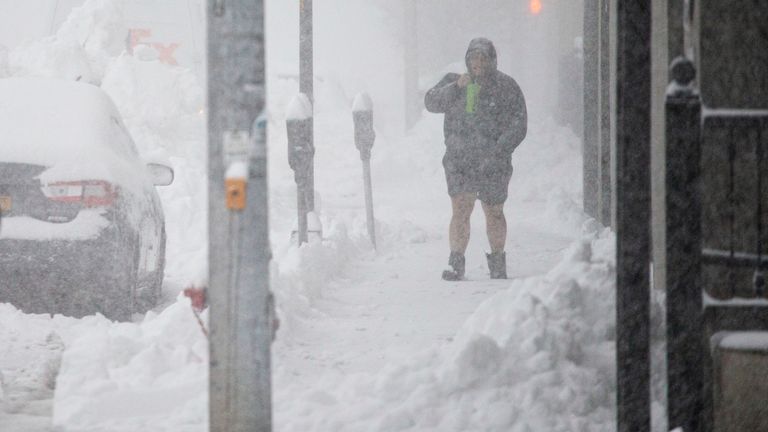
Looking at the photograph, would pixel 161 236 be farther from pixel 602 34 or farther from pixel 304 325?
pixel 602 34

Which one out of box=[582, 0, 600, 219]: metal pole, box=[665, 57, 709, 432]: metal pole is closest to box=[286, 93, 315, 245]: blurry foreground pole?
box=[582, 0, 600, 219]: metal pole

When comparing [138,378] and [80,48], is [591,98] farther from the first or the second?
[80,48]

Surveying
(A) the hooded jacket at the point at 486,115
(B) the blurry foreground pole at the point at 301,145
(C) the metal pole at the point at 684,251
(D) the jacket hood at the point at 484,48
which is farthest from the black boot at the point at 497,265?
(C) the metal pole at the point at 684,251

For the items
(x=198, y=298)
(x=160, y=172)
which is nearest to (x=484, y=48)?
(x=160, y=172)

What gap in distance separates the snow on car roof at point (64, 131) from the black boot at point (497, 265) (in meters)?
2.79

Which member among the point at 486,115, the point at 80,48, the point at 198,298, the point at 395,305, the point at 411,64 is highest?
the point at 411,64

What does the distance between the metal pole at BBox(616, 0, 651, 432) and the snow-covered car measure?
3673 mm

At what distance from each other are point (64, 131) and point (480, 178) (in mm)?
3061

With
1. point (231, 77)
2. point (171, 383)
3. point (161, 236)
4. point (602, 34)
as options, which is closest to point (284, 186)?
point (602, 34)

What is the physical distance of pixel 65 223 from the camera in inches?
270

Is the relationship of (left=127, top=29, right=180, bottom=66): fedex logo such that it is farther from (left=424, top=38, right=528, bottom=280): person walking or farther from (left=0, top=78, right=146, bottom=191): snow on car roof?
(left=0, top=78, right=146, bottom=191): snow on car roof

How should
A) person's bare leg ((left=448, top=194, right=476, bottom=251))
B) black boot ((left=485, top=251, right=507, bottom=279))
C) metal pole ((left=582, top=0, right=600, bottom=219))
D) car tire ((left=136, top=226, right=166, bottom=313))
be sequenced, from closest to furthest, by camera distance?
car tire ((left=136, top=226, right=166, bottom=313)), person's bare leg ((left=448, top=194, right=476, bottom=251)), black boot ((left=485, top=251, right=507, bottom=279)), metal pole ((left=582, top=0, right=600, bottom=219))

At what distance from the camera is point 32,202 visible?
6859 mm

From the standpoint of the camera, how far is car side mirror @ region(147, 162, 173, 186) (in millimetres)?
8172
